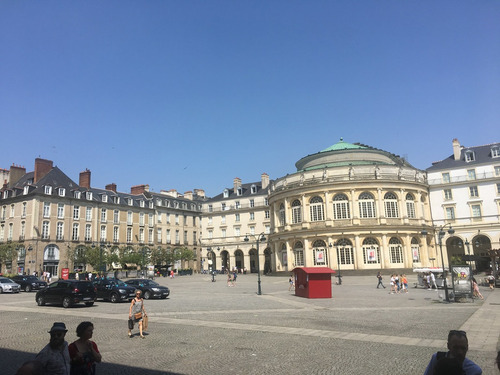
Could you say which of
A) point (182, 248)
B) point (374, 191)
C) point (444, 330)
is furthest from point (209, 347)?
point (182, 248)

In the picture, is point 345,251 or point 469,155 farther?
point 469,155

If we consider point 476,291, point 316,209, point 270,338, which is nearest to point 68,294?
point 270,338

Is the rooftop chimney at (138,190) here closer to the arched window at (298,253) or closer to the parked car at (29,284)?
the arched window at (298,253)

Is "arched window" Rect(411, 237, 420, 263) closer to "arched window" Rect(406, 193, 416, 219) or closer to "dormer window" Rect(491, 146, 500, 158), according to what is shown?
"arched window" Rect(406, 193, 416, 219)

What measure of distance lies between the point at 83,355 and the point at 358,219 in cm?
5195

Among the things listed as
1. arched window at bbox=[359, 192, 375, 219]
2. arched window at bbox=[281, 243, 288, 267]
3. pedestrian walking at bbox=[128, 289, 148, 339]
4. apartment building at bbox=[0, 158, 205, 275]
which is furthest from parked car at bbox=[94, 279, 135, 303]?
arched window at bbox=[359, 192, 375, 219]

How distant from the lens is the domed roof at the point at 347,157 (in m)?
60.9

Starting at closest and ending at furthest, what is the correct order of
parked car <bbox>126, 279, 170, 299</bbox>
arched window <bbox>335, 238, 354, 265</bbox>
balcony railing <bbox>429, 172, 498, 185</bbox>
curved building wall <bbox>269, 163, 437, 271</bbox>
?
1. parked car <bbox>126, 279, 170, 299</bbox>
2. curved building wall <bbox>269, 163, 437, 271</bbox>
3. arched window <bbox>335, 238, 354, 265</bbox>
4. balcony railing <bbox>429, 172, 498, 185</bbox>

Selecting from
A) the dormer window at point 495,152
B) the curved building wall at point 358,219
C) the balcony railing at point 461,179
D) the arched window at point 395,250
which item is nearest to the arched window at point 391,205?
the curved building wall at point 358,219

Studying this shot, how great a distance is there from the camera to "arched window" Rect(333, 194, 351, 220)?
55688mm

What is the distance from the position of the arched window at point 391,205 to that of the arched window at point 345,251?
698 cm

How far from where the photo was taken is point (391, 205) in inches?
2205

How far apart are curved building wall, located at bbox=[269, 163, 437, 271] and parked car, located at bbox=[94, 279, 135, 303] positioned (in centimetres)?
3347

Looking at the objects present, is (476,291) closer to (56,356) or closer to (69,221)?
(56,356)
